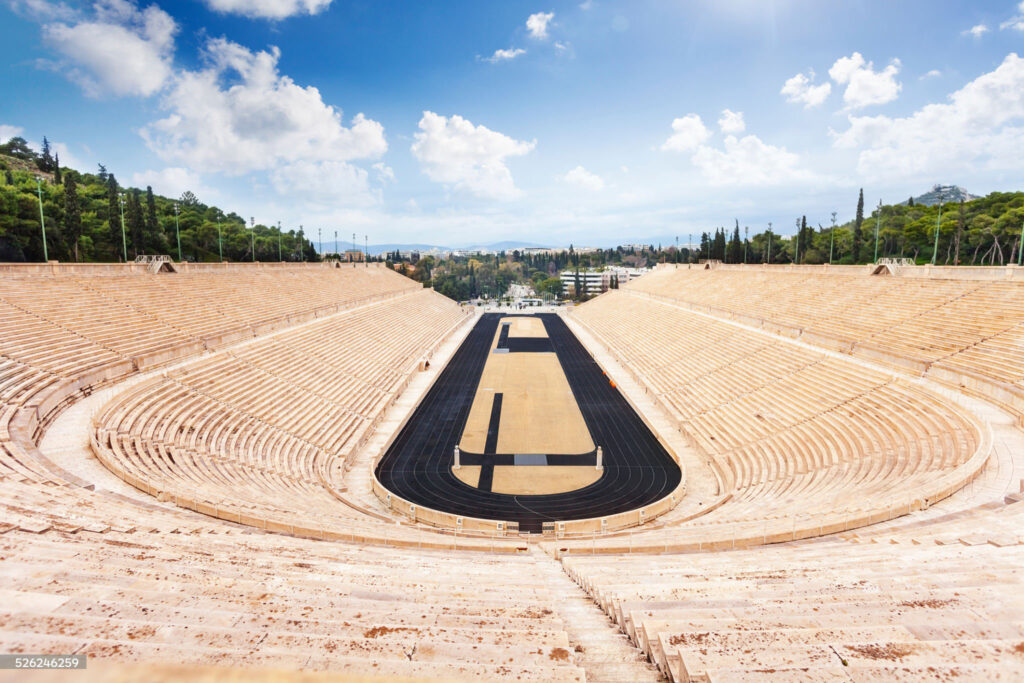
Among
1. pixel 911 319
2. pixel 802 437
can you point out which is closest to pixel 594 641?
pixel 802 437

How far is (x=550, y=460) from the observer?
59.3ft

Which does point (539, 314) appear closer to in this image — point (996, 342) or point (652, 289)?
point (652, 289)

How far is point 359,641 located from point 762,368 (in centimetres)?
2126

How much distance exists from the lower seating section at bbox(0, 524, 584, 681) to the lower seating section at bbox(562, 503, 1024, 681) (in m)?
0.99

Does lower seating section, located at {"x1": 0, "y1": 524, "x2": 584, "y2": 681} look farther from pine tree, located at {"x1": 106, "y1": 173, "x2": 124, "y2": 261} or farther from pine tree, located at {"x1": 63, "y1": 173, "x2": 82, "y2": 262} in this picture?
pine tree, located at {"x1": 106, "y1": 173, "x2": 124, "y2": 261}

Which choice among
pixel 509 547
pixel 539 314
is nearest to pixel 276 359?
pixel 509 547

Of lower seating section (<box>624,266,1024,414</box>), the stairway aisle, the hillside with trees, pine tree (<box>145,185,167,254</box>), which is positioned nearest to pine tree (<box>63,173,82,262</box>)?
the hillside with trees

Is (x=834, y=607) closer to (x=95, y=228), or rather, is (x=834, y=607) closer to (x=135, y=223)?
(x=135, y=223)

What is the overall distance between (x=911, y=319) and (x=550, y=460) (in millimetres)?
16080

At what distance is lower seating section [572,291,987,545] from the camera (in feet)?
30.4

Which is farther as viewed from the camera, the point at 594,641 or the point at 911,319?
the point at 911,319

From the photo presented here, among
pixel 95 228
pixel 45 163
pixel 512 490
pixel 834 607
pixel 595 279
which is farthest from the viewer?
pixel 595 279

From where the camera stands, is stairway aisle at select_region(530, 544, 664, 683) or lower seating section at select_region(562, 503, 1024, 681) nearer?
lower seating section at select_region(562, 503, 1024, 681)

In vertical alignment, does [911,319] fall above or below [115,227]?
below
